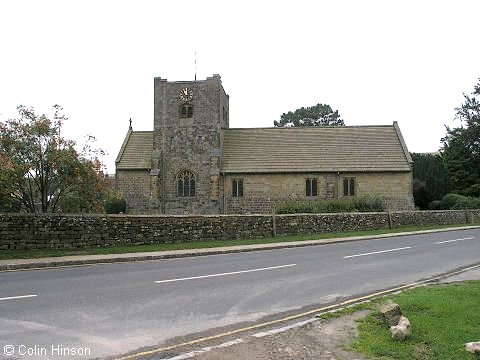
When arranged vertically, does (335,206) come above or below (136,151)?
below

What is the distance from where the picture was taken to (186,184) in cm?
4172

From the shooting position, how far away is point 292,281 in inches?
471

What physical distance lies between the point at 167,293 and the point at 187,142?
3252 cm

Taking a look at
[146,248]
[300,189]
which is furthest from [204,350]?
[300,189]

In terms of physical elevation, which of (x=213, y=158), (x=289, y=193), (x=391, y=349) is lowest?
(x=391, y=349)

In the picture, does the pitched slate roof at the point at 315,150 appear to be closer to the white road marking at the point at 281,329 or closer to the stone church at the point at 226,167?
the stone church at the point at 226,167

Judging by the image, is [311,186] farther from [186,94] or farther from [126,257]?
[126,257]

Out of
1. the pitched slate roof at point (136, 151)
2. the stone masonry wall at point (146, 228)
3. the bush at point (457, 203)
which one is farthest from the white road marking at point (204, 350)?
the bush at point (457, 203)

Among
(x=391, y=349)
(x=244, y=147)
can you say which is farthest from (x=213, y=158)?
(x=391, y=349)

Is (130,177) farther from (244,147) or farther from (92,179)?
(92,179)

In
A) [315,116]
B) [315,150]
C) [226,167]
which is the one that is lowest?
[226,167]

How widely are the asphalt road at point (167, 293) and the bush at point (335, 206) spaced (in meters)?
14.9

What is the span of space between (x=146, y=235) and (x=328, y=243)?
30.2 feet

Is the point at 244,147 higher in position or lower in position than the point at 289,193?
higher
